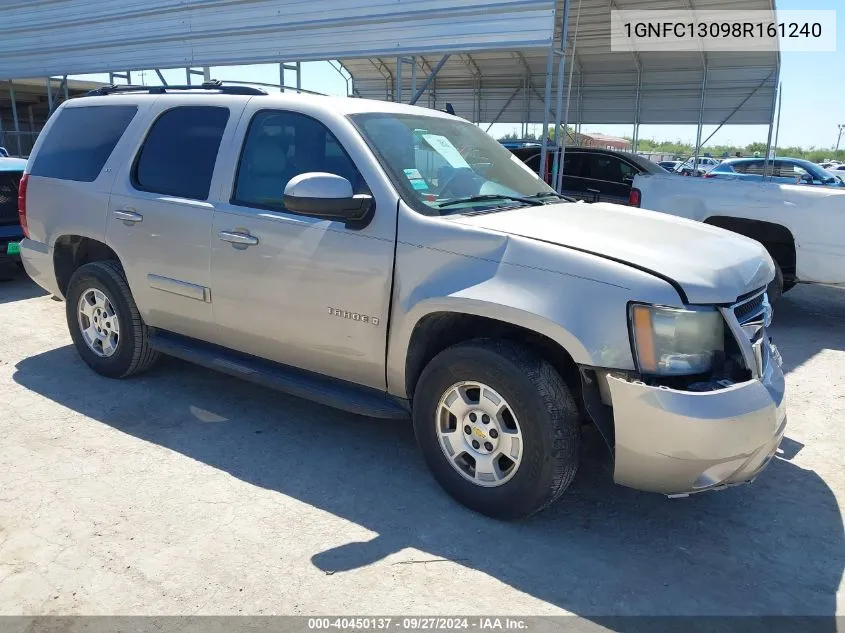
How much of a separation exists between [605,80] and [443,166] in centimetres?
1580

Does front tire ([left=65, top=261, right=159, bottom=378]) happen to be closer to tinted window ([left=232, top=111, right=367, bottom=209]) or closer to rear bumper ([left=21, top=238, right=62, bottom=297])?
rear bumper ([left=21, top=238, right=62, bottom=297])

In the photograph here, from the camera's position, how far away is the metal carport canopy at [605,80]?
48.7 feet

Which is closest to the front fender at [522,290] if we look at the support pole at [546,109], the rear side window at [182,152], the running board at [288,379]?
the running board at [288,379]

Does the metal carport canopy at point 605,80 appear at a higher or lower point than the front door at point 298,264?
higher

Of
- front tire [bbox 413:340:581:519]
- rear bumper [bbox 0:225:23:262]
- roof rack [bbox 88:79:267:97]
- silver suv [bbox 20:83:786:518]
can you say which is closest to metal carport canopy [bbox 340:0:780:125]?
rear bumper [bbox 0:225:23:262]

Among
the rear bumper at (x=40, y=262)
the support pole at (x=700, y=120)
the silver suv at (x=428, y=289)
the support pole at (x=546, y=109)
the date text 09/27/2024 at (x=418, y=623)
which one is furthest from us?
the support pole at (x=700, y=120)

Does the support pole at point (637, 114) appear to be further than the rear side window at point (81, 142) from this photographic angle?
Yes

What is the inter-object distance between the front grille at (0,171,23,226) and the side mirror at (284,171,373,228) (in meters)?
5.77

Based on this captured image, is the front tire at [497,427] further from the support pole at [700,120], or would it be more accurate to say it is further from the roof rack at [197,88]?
the support pole at [700,120]

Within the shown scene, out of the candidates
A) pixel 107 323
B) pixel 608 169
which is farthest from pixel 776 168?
pixel 107 323

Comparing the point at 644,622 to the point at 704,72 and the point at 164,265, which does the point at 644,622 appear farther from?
the point at 704,72

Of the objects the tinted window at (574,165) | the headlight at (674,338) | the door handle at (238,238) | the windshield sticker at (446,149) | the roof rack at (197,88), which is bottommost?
the headlight at (674,338)

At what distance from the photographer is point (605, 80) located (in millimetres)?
17938

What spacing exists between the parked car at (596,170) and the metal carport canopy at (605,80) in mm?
2304
